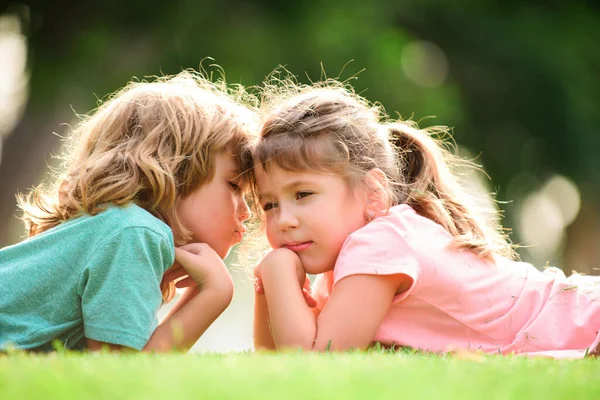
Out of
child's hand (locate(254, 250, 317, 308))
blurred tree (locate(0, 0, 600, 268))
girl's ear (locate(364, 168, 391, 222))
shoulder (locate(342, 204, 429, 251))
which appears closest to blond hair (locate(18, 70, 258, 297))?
child's hand (locate(254, 250, 317, 308))

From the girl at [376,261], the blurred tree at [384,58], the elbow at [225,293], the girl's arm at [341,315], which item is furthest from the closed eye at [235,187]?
the blurred tree at [384,58]

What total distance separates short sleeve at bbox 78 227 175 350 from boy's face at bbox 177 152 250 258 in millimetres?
521

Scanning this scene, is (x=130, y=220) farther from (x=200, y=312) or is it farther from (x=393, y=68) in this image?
(x=393, y=68)

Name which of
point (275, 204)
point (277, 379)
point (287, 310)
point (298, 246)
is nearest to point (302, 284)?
point (298, 246)

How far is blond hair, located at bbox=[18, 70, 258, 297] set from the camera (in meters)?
4.21

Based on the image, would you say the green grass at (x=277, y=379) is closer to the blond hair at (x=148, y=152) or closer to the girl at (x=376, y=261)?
the girl at (x=376, y=261)

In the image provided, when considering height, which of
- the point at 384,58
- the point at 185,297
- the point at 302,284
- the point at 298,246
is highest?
the point at 384,58

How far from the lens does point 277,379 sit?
2275 millimetres

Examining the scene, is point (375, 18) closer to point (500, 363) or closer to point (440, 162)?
point (440, 162)

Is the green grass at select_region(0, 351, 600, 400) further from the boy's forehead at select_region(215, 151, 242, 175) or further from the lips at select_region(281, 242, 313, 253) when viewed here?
the boy's forehead at select_region(215, 151, 242, 175)

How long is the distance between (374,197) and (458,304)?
0.72 metres

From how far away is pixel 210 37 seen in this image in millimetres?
Result: 12984

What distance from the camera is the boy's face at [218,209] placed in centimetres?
440

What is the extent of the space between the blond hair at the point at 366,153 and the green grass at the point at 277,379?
1.68m
